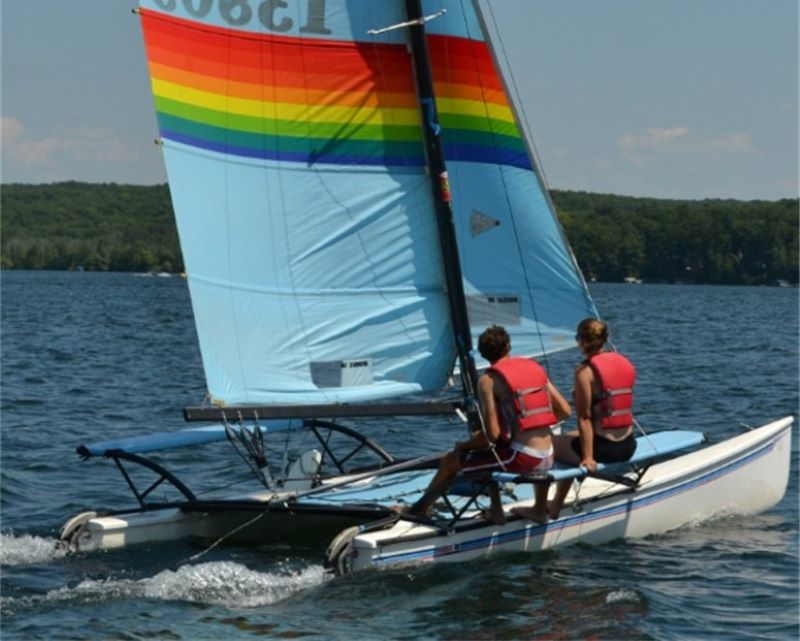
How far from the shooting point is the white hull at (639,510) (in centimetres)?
1085

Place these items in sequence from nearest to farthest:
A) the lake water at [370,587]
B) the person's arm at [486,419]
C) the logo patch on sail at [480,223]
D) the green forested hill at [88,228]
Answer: the lake water at [370,587]
the person's arm at [486,419]
the logo patch on sail at [480,223]
the green forested hill at [88,228]

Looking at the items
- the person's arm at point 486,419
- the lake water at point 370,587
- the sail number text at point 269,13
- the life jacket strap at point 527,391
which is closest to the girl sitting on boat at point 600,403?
the life jacket strap at point 527,391

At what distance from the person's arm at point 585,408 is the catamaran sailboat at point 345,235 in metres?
0.81

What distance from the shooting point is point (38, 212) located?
15838 cm

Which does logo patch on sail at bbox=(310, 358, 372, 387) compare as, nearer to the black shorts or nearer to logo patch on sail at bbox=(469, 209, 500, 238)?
logo patch on sail at bbox=(469, 209, 500, 238)

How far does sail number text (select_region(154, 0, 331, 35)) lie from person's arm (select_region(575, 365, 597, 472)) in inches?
138

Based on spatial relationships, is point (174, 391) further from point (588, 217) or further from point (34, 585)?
point (588, 217)

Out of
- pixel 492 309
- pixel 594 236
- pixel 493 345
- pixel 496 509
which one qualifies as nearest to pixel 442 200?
pixel 492 309

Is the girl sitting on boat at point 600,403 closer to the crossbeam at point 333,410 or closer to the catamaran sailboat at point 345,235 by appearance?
the catamaran sailboat at point 345,235

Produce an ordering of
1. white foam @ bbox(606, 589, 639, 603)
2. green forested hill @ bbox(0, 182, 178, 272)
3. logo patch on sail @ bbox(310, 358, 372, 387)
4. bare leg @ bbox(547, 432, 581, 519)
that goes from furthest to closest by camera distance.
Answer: green forested hill @ bbox(0, 182, 178, 272)
logo patch on sail @ bbox(310, 358, 372, 387)
bare leg @ bbox(547, 432, 581, 519)
white foam @ bbox(606, 589, 639, 603)

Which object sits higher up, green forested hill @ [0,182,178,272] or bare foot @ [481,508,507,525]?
green forested hill @ [0,182,178,272]

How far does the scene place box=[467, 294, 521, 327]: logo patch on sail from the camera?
1253 cm

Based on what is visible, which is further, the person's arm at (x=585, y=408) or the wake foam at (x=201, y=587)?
the person's arm at (x=585, y=408)

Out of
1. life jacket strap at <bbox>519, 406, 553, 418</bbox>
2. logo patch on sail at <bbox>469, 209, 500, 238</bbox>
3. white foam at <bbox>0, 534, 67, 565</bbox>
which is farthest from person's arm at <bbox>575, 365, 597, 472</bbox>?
white foam at <bbox>0, 534, 67, 565</bbox>
